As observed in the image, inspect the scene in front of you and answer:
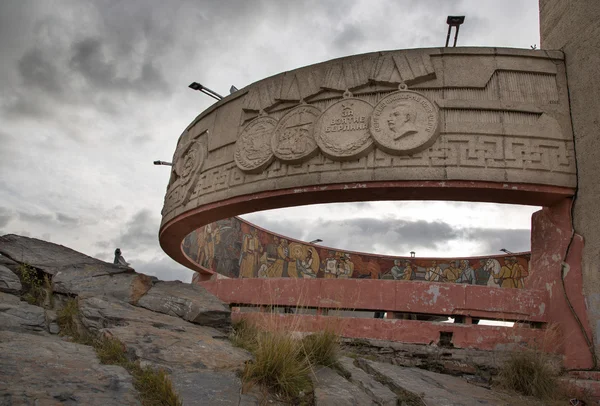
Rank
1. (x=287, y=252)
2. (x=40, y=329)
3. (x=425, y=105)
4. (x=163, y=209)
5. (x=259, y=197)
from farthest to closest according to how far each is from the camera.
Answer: (x=287, y=252)
(x=163, y=209)
(x=259, y=197)
(x=425, y=105)
(x=40, y=329)

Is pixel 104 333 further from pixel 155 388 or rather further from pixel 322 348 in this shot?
pixel 322 348

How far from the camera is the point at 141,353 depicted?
4.12 m

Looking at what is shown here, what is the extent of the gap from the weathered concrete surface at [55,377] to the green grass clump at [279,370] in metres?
0.96

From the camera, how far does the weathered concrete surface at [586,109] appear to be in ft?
21.7

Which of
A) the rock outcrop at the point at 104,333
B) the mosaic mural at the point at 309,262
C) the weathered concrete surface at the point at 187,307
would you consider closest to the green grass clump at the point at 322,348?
the rock outcrop at the point at 104,333

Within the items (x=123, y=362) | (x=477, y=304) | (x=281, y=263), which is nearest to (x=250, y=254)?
(x=281, y=263)

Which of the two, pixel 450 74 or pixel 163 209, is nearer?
pixel 450 74

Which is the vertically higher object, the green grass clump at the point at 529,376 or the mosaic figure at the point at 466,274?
the mosaic figure at the point at 466,274

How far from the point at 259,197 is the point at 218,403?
5.16 m

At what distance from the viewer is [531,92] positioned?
7746mm

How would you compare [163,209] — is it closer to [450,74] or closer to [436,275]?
[450,74]

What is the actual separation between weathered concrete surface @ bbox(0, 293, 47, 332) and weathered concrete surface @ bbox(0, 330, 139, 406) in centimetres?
58

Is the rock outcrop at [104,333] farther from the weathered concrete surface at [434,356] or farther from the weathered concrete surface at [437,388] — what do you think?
the weathered concrete surface at [434,356]

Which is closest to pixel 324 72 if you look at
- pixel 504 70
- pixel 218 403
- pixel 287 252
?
pixel 504 70
